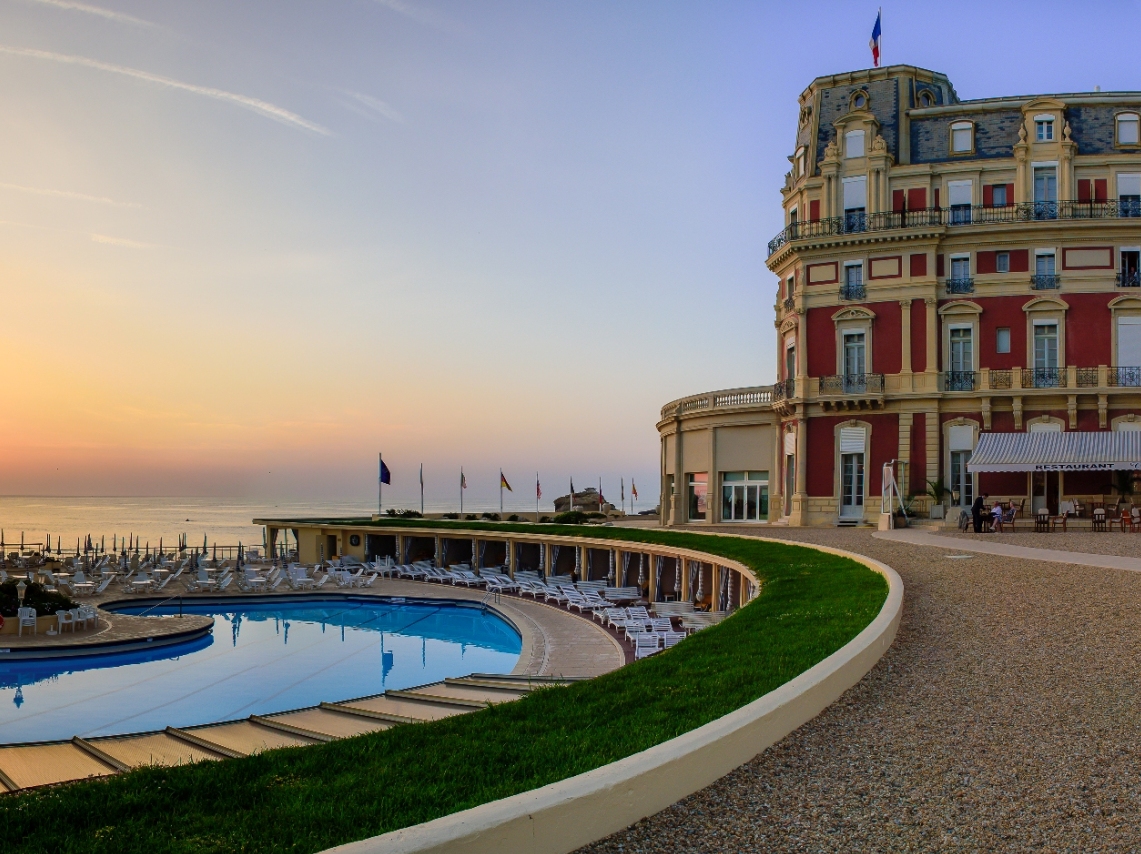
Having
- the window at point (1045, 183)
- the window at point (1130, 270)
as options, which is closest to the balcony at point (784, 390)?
the window at point (1045, 183)

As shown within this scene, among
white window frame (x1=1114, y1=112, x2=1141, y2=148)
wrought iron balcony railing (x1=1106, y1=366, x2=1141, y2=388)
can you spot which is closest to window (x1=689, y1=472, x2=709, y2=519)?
wrought iron balcony railing (x1=1106, y1=366, x2=1141, y2=388)

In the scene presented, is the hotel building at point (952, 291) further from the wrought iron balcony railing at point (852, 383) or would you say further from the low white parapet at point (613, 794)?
the low white parapet at point (613, 794)

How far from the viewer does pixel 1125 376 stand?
3728 cm

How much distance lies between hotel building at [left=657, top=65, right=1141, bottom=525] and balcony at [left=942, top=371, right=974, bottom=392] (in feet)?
0.29

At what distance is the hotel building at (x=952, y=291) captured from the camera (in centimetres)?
3744

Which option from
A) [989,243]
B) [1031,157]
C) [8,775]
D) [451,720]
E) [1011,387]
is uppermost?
[1031,157]

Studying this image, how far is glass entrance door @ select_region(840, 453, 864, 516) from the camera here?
39.2m

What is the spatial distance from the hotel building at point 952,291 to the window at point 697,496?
4.54m

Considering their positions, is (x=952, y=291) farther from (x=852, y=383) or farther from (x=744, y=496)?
(x=744, y=496)

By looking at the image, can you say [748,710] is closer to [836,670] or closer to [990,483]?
[836,670]

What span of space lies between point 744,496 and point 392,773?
38.1 metres

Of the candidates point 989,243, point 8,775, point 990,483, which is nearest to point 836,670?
point 8,775

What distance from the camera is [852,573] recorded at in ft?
58.6

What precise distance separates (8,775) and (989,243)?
1458 inches
